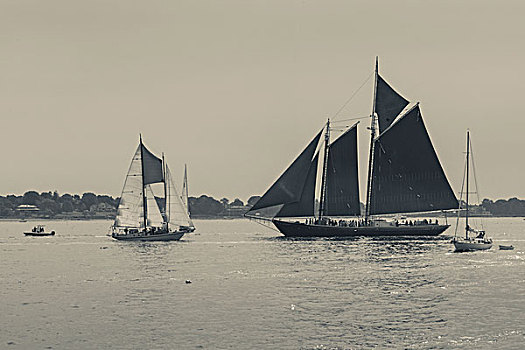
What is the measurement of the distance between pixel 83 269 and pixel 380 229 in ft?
214

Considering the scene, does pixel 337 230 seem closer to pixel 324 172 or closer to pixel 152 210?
pixel 324 172

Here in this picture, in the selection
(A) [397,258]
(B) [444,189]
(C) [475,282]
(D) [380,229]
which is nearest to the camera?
(C) [475,282]

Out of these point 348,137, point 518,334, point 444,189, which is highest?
point 348,137

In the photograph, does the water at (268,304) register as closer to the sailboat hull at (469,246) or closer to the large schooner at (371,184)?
the sailboat hull at (469,246)

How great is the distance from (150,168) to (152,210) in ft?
20.2

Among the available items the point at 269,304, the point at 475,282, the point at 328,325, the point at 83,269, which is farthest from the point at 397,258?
the point at 328,325

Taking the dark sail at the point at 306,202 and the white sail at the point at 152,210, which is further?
the dark sail at the point at 306,202

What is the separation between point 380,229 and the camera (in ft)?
407

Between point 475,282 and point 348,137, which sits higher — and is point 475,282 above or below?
below

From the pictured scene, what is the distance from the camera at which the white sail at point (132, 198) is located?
4097 inches

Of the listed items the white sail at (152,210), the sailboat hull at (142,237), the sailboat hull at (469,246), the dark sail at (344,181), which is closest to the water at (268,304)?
the sailboat hull at (469,246)

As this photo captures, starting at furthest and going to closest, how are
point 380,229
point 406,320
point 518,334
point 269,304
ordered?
point 380,229 < point 269,304 < point 406,320 < point 518,334

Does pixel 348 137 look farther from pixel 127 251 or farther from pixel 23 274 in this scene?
pixel 23 274

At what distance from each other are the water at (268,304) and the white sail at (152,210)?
28867mm
